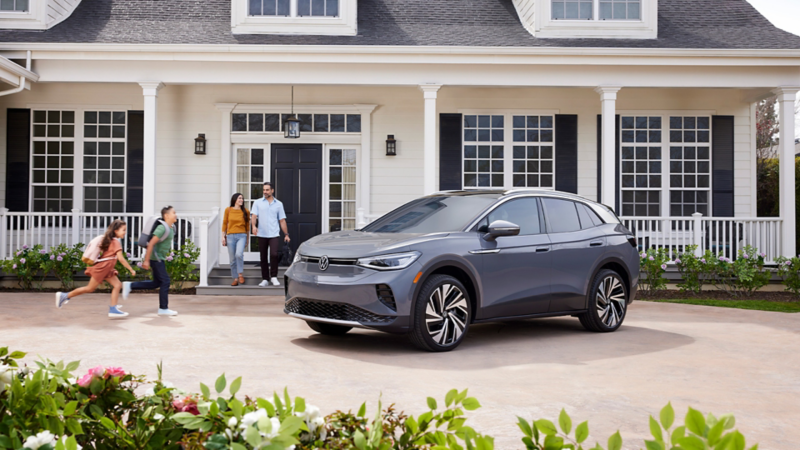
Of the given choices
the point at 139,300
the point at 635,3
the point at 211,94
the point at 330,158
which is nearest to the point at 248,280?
the point at 139,300

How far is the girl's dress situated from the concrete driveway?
50cm

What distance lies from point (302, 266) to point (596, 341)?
3048 mm

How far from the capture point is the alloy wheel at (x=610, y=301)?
25.2ft

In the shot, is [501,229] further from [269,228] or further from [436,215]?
[269,228]

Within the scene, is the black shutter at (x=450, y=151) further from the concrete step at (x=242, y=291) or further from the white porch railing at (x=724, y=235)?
the concrete step at (x=242, y=291)

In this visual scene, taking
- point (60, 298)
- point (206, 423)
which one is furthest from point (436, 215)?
point (206, 423)

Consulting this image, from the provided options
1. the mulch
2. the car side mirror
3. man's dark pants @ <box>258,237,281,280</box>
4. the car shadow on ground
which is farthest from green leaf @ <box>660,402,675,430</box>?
the mulch

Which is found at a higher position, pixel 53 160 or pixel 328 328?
pixel 53 160

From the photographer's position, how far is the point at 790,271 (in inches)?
454

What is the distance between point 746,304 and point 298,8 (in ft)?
29.5

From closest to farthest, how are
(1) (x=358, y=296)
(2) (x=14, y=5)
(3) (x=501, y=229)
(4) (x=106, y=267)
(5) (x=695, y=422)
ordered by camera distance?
(5) (x=695, y=422) → (1) (x=358, y=296) → (3) (x=501, y=229) → (4) (x=106, y=267) → (2) (x=14, y=5)

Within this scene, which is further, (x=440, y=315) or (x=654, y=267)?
(x=654, y=267)

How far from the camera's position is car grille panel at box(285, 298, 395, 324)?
6.23 metres

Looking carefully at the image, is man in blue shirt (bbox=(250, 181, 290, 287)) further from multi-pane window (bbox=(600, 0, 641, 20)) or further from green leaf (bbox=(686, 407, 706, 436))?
green leaf (bbox=(686, 407, 706, 436))
